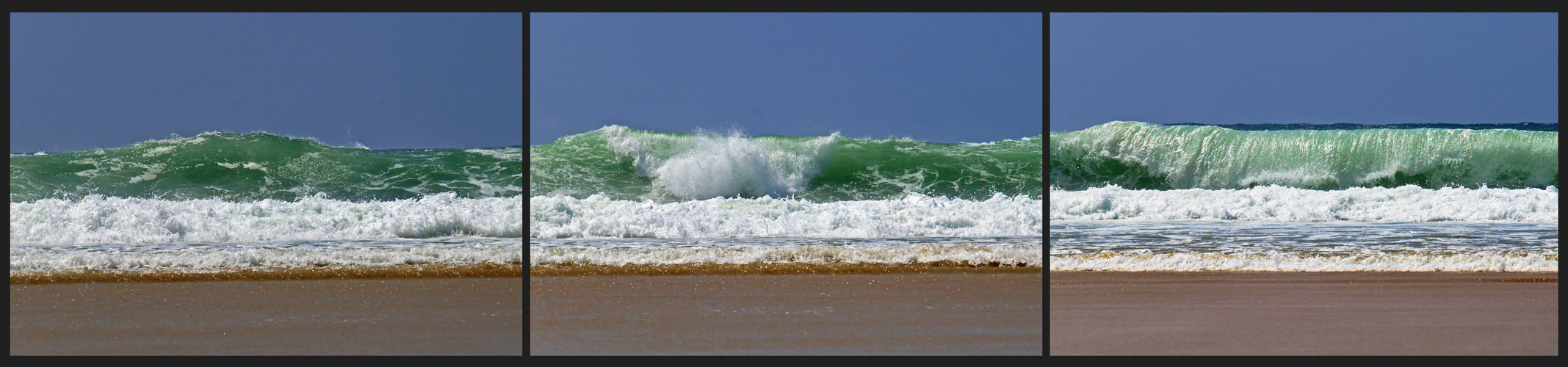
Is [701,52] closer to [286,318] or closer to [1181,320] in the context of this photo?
[286,318]

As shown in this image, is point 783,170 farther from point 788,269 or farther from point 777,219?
point 788,269

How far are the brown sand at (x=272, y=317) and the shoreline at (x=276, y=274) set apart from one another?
13cm

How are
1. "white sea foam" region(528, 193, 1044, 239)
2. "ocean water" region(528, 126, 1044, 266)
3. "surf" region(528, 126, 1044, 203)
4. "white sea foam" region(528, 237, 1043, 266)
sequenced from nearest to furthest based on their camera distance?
1. "white sea foam" region(528, 237, 1043, 266)
2. "ocean water" region(528, 126, 1044, 266)
3. "white sea foam" region(528, 193, 1044, 239)
4. "surf" region(528, 126, 1044, 203)

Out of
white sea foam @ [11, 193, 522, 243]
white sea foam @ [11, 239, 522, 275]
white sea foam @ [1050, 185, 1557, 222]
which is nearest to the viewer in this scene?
white sea foam @ [11, 239, 522, 275]

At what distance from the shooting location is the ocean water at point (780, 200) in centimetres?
541

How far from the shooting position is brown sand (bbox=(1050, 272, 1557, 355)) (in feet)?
8.44

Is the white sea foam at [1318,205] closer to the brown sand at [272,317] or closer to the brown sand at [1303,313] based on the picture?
the brown sand at [1303,313]

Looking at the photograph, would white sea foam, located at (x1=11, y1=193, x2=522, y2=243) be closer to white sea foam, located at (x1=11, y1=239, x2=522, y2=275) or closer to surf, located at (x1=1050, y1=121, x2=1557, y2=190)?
white sea foam, located at (x1=11, y1=239, x2=522, y2=275)

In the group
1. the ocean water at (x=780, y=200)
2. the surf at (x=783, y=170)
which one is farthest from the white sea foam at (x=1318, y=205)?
the ocean water at (x=780, y=200)

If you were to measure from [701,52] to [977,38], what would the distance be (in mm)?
1106

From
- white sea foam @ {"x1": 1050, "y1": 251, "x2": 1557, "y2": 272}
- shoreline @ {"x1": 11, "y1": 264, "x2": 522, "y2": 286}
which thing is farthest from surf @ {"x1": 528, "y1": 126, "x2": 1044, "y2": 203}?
shoreline @ {"x1": 11, "y1": 264, "x2": 522, "y2": 286}

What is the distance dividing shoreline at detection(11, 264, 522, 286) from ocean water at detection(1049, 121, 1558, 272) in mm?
3092

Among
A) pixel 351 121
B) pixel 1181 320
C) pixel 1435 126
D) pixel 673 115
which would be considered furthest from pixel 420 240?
pixel 1435 126

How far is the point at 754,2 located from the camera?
2.64 m
